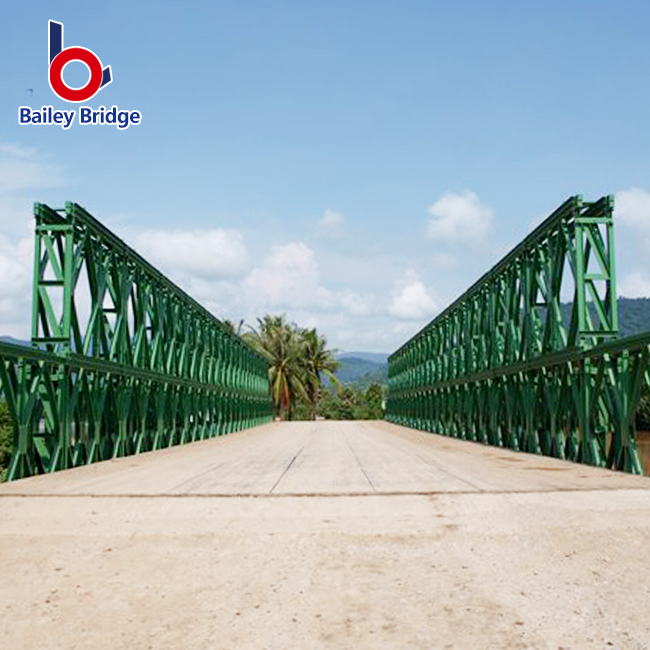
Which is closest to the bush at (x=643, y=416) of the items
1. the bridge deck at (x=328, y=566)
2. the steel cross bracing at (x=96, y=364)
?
the steel cross bracing at (x=96, y=364)

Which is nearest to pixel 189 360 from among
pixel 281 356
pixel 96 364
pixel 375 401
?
pixel 96 364

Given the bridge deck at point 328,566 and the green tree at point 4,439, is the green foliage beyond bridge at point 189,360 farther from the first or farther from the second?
the green tree at point 4,439

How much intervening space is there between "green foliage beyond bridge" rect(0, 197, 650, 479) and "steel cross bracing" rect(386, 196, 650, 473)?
4 centimetres

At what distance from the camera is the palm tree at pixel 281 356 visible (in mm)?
78769

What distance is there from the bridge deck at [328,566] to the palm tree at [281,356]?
6852 centimetres

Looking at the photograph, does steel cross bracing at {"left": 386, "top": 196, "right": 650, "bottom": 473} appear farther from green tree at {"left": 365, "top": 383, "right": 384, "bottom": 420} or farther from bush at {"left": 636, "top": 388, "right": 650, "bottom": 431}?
green tree at {"left": 365, "top": 383, "right": 384, "bottom": 420}

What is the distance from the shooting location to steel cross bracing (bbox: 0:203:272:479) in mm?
13742

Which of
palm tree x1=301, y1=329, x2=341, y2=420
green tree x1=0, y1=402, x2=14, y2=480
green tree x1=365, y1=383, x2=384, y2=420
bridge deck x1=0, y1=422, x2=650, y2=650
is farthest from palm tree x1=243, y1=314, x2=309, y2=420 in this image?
bridge deck x1=0, y1=422, x2=650, y2=650

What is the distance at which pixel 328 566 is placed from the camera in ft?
20.9

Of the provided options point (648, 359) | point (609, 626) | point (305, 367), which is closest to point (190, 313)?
point (648, 359)

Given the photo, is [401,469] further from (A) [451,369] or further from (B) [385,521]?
(A) [451,369]

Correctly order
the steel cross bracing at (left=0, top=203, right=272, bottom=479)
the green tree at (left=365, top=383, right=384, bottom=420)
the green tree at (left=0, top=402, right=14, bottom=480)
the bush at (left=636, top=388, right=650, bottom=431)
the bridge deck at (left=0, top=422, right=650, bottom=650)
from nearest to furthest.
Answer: the bridge deck at (left=0, top=422, right=650, bottom=650) < the steel cross bracing at (left=0, top=203, right=272, bottom=479) < the green tree at (left=0, top=402, right=14, bottom=480) < the bush at (left=636, top=388, right=650, bottom=431) < the green tree at (left=365, top=383, right=384, bottom=420)

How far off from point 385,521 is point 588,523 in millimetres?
1894

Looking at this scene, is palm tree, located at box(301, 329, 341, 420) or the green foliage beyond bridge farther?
palm tree, located at box(301, 329, 341, 420)
